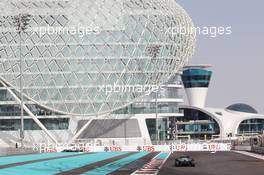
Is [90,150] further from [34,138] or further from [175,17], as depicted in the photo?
[175,17]

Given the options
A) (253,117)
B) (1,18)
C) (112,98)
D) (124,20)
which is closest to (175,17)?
(124,20)

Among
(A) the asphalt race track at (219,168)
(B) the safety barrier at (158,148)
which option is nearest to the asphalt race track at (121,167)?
(A) the asphalt race track at (219,168)

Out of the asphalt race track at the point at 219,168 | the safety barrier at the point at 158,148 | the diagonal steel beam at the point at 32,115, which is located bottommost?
the asphalt race track at the point at 219,168

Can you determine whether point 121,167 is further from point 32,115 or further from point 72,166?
point 32,115

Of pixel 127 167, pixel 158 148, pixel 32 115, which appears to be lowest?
pixel 127 167

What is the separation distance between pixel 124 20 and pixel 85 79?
14.9 metres

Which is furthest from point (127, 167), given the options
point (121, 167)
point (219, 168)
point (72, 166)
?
point (219, 168)

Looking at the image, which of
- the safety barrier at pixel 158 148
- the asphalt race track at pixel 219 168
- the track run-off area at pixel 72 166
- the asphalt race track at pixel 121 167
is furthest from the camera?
the safety barrier at pixel 158 148

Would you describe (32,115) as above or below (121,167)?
above

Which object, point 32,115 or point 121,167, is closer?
point 121,167

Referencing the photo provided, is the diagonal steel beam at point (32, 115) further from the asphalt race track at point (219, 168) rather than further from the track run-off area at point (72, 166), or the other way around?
the asphalt race track at point (219, 168)

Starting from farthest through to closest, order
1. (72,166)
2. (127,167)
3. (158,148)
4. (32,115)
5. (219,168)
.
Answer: (32,115) → (158,148) → (72,166) → (127,167) → (219,168)

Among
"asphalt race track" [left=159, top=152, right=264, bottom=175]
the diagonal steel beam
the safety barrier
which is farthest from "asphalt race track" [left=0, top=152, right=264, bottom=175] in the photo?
the diagonal steel beam

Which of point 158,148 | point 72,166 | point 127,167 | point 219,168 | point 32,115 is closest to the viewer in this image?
point 219,168
